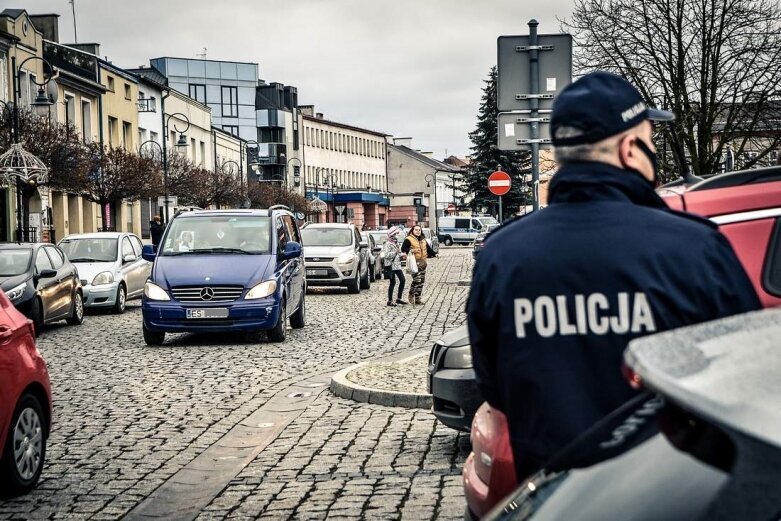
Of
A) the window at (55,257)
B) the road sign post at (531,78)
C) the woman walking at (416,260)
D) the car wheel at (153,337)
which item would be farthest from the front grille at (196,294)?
the woman walking at (416,260)

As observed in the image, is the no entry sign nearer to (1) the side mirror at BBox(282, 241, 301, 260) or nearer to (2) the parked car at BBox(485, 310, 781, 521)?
(1) the side mirror at BBox(282, 241, 301, 260)

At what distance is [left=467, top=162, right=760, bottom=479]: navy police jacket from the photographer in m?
3.02

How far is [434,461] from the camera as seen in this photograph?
26.4 feet

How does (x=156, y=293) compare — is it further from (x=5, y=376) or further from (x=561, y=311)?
(x=561, y=311)

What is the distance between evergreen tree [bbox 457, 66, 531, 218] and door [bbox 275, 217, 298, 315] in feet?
202

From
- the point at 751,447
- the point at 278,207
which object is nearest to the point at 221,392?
the point at 278,207

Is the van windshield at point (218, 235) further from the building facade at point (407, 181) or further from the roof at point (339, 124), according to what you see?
the building facade at point (407, 181)

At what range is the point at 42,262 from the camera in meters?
20.7

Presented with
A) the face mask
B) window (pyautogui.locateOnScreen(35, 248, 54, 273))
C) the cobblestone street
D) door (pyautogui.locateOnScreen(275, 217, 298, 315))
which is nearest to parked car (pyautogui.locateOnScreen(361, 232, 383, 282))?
window (pyautogui.locateOnScreen(35, 248, 54, 273))

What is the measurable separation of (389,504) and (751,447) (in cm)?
533

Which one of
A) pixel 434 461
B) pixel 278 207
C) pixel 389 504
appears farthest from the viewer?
pixel 278 207

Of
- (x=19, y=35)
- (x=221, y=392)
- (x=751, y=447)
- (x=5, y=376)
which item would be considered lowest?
(x=221, y=392)

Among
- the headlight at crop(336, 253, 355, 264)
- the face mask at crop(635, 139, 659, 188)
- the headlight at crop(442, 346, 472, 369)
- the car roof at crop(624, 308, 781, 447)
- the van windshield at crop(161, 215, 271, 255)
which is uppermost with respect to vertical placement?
the face mask at crop(635, 139, 659, 188)

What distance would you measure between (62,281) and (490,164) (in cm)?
6697
